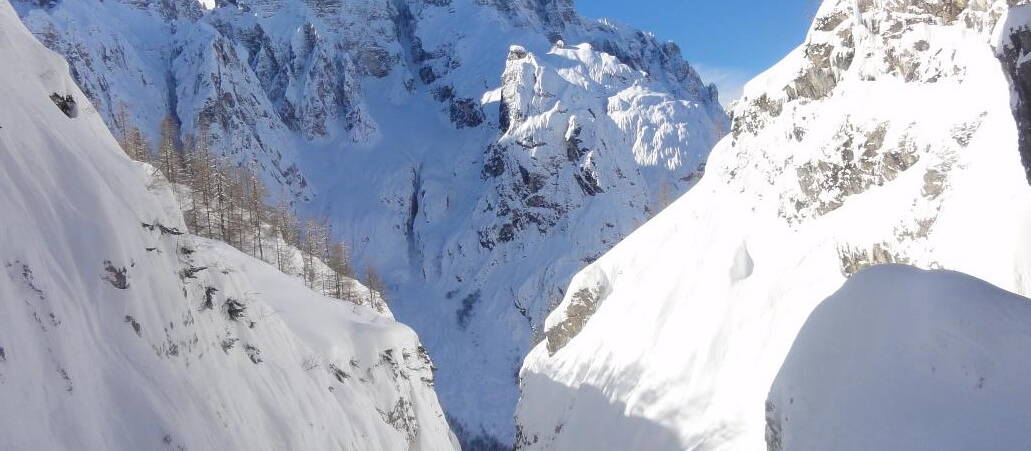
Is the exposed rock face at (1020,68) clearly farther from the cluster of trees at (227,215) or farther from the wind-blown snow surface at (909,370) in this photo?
the cluster of trees at (227,215)

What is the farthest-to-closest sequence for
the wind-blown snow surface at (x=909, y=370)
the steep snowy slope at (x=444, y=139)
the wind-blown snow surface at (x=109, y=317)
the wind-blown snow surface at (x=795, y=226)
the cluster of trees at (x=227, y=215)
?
the steep snowy slope at (x=444, y=139), the cluster of trees at (x=227, y=215), the wind-blown snow surface at (x=795, y=226), the wind-blown snow surface at (x=909, y=370), the wind-blown snow surface at (x=109, y=317)

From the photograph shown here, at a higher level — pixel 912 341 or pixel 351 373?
pixel 912 341

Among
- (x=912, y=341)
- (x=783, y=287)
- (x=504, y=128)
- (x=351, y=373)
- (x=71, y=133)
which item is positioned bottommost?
(x=351, y=373)

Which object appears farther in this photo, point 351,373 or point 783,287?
point 783,287

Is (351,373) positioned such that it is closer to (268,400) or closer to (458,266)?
(268,400)

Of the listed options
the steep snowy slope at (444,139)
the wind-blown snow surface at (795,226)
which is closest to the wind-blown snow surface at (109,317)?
the wind-blown snow surface at (795,226)

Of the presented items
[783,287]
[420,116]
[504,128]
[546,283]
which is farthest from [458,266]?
[783,287]

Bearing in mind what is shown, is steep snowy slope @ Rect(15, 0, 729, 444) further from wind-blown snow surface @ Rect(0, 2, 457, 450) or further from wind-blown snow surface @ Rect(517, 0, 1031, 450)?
wind-blown snow surface @ Rect(0, 2, 457, 450)
